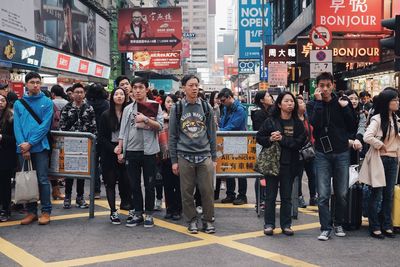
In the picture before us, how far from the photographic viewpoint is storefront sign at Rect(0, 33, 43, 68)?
17.5 m

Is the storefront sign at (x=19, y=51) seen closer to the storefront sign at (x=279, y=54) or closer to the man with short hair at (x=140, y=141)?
the storefront sign at (x=279, y=54)

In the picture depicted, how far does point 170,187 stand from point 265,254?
2.24m

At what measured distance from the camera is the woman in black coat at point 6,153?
7207mm

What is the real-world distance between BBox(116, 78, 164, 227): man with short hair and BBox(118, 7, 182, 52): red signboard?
2348 centimetres

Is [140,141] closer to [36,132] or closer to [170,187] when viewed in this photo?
[170,187]

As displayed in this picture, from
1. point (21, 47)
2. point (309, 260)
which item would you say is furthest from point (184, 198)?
point (21, 47)

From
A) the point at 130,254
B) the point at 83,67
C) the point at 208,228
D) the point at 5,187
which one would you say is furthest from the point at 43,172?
the point at 83,67

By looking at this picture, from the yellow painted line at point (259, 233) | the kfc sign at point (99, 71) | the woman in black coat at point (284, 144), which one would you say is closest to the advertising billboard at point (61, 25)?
the kfc sign at point (99, 71)

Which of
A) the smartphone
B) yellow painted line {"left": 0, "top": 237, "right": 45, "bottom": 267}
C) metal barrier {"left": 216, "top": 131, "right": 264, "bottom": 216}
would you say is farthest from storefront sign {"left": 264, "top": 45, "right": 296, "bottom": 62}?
yellow painted line {"left": 0, "top": 237, "right": 45, "bottom": 267}

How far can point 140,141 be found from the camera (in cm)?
688

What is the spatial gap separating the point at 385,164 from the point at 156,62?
97.6ft

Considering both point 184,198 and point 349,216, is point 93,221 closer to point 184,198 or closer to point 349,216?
point 184,198

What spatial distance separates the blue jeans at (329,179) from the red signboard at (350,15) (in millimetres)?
12036

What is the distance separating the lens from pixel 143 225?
23.3 ft
